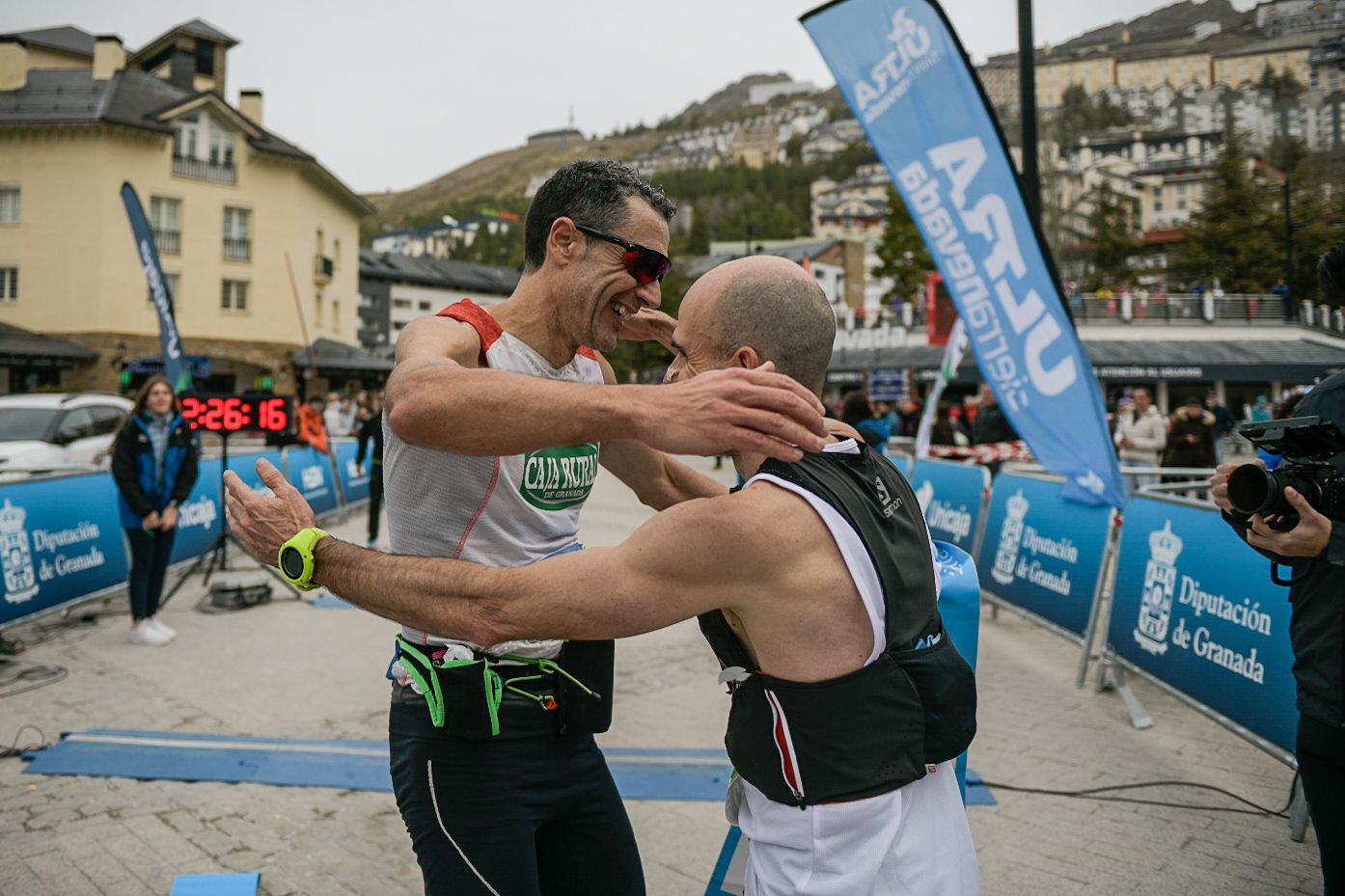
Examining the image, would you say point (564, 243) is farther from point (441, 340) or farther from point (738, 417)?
point (738, 417)

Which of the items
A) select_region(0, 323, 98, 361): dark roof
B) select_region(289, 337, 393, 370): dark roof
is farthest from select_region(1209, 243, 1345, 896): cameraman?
select_region(289, 337, 393, 370): dark roof

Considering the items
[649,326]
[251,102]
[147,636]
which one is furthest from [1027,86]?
[251,102]

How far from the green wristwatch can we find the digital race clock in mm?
7794

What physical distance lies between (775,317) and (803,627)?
1.97 ft

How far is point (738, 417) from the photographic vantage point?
1397 mm

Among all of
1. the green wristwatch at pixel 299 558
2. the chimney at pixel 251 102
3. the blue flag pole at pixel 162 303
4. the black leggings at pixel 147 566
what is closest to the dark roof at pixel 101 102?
the chimney at pixel 251 102

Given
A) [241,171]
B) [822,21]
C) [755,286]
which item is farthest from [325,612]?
[241,171]

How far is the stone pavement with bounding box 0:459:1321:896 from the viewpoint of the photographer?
366 centimetres

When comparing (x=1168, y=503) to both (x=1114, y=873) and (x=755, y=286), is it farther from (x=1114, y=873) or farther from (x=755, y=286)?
(x=755, y=286)

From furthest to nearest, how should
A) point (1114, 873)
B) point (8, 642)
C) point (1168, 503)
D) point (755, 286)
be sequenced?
point (8, 642) → point (1168, 503) → point (1114, 873) → point (755, 286)

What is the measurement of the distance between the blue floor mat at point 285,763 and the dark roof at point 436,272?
7827 cm

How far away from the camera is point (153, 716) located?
5.59 metres

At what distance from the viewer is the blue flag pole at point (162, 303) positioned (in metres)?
12.7

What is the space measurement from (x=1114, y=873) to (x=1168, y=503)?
2.50 metres
